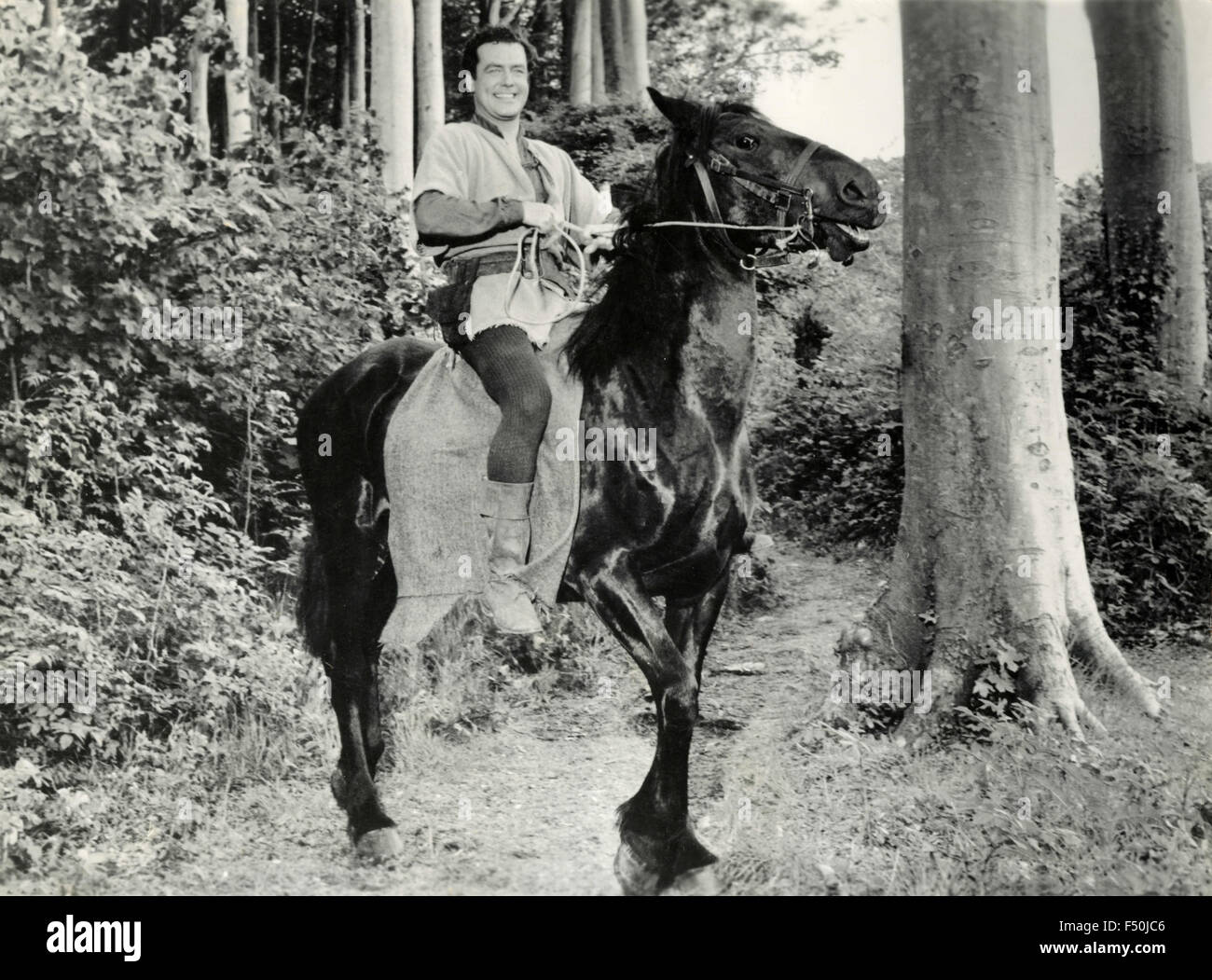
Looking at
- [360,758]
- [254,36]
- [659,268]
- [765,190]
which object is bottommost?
[360,758]

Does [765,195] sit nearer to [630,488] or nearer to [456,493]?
[630,488]

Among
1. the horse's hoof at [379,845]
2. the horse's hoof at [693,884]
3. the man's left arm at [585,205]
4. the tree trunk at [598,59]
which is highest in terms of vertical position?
the tree trunk at [598,59]

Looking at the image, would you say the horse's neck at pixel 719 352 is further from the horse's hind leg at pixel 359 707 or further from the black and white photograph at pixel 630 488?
the horse's hind leg at pixel 359 707

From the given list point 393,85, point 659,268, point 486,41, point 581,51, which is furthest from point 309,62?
point 659,268

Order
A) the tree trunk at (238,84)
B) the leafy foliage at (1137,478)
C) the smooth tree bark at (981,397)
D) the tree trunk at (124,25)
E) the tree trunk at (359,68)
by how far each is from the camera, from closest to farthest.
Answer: the smooth tree bark at (981,397), the leafy foliage at (1137,478), the tree trunk at (124,25), the tree trunk at (238,84), the tree trunk at (359,68)

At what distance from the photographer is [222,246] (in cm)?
447

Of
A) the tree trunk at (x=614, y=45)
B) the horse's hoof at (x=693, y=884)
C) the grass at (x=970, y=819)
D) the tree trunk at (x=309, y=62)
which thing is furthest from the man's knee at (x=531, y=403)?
the tree trunk at (x=309, y=62)

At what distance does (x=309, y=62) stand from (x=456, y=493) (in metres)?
2.60

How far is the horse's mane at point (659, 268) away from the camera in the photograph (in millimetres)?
3516

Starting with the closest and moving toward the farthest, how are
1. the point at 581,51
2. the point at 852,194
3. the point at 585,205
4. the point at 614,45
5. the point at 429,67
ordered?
the point at 852,194, the point at 585,205, the point at 614,45, the point at 581,51, the point at 429,67

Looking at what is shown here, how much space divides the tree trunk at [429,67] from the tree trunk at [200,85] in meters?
0.95

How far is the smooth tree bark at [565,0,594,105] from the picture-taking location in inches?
180

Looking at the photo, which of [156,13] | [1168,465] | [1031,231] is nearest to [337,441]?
[156,13]

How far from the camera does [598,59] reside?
471 cm
